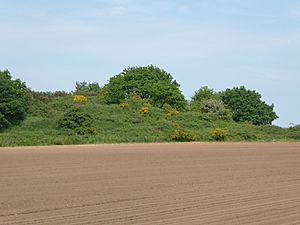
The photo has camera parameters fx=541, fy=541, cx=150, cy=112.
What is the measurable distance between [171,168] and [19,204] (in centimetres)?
1218

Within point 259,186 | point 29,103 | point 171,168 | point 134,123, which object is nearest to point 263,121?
point 134,123

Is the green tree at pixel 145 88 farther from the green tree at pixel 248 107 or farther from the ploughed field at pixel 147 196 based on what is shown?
the ploughed field at pixel 147 196

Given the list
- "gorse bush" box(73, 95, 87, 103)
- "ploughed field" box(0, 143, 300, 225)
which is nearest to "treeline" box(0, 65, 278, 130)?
"gorse bush" box(73, 95, 87, 103)

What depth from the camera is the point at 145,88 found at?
80188 millimetres

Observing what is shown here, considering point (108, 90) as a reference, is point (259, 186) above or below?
below

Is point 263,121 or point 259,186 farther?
point 263,121

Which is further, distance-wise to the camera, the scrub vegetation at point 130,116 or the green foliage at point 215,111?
the green foliage at point 215,111

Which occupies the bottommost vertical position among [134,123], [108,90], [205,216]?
[205,216]

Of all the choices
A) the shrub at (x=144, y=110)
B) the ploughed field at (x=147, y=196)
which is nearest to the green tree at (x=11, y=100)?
the shrub at (x=144, y=110)

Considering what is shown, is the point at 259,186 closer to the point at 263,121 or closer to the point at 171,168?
the point at 171,168

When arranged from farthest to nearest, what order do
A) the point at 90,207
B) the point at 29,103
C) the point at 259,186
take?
the point at 29,103, the point at 259,186, the point at 90,207

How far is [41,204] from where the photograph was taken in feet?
40.3

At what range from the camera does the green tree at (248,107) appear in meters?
90.9

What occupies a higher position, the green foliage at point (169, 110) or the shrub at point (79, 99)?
the shrub at point (79, 99)
